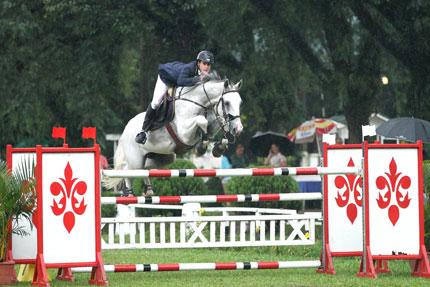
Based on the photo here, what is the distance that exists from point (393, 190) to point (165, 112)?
324 cm

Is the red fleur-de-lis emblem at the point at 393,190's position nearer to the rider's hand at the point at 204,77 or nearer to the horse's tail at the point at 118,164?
the rider's hand at the point at 204,77

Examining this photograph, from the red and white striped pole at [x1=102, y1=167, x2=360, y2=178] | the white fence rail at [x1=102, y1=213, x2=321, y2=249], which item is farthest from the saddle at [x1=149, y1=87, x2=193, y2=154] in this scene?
the red and white striped pole at [x1=102, y1=167, x2=360, y2=178]

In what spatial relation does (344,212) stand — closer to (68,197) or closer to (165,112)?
(165,112)

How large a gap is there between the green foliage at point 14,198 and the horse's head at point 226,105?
268 cm

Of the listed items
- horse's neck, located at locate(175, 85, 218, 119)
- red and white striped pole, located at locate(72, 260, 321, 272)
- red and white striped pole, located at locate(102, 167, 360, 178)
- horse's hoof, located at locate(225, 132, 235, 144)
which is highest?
horse's neck, located at locate(175, 85, 218, 119)

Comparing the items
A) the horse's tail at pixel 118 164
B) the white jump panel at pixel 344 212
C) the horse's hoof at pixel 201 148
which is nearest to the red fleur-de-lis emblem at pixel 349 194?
the white jump panel at pixel 344 212

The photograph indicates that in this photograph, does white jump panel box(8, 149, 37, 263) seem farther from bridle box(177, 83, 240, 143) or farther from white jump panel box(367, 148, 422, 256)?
white jump panel box(367, 148, 422, 256)

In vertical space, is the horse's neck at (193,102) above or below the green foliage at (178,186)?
above

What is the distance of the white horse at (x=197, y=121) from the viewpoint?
521 inches

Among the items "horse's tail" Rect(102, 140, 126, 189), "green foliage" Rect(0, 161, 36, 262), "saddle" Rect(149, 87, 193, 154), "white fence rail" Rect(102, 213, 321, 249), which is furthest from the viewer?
"horse's tail" Rect(102, 140, 126, 189)

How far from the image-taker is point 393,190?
38.4 feet

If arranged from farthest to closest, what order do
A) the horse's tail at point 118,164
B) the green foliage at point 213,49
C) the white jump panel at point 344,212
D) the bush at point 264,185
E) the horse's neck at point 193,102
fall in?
the green foliage at point 213,49, the bush at point 264,185, the horse's tail at point 118,164, the horse's neck at point 193,102, the white jump panel at point 344,212

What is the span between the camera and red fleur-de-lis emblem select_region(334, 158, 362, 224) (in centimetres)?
1220

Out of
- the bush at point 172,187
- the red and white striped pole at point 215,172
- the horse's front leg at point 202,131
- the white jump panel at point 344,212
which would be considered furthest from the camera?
the bush at point 172,187
